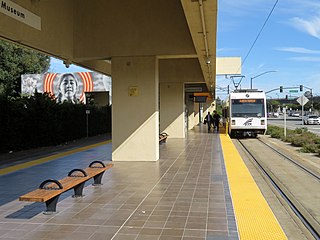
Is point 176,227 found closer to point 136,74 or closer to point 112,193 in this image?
point 112,193

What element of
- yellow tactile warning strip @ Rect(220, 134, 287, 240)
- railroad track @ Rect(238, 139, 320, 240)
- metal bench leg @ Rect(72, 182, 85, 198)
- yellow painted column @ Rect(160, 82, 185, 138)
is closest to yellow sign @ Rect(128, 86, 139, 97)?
yellow tactile warning strip @ Rect(220, 134, 287, 240)

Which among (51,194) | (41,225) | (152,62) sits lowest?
(41,225)

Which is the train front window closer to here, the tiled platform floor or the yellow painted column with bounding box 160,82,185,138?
the yellow painted column with bounding box 160,82,185,138

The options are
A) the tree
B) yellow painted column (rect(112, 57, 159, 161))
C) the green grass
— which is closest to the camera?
yellow painted column (rect(112, 57, 159, 161))

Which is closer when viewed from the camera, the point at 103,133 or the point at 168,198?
the point at 168,198

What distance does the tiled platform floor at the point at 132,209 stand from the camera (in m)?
5.18

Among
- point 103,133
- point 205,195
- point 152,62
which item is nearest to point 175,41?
point 152,62

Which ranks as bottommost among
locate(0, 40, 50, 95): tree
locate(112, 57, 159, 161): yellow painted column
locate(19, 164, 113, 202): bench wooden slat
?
locate(19, 164, 113, 202): bench wooden slat

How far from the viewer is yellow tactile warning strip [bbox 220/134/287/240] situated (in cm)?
510

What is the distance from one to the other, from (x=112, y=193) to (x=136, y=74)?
5.63 meters

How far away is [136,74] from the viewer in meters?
12.3

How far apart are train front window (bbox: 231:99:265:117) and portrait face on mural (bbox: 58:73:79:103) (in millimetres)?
26794

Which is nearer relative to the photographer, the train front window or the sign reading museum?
the sign reading museum

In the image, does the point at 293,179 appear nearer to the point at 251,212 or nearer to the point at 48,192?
the point at 251,212
